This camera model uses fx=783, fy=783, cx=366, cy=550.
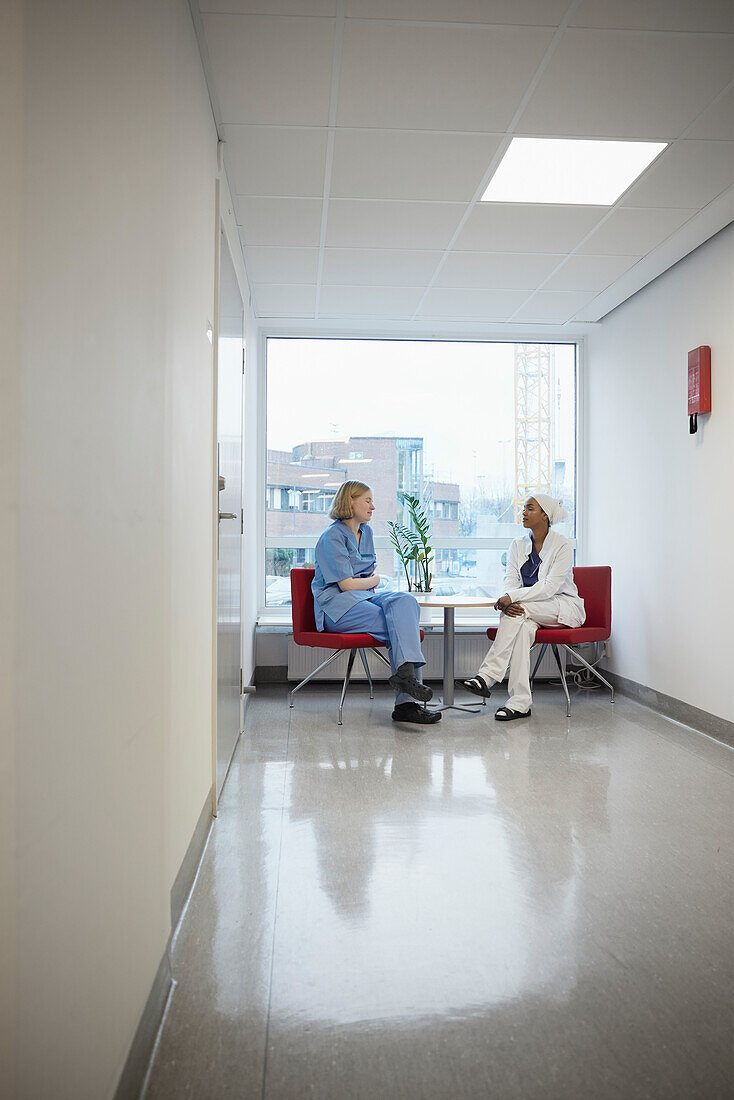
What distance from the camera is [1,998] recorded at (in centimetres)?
84

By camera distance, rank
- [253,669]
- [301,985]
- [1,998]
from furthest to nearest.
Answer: [253,669]
[301,985]
[1,998]

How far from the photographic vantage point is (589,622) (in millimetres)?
5137

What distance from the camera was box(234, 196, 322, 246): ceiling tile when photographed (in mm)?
3703

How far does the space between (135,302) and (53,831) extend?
0.99 m

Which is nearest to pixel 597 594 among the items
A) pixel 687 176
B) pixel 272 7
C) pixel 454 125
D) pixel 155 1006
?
pixel 687 176

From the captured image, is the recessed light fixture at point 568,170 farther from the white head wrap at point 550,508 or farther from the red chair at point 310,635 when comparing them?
the red chair at point 310,635

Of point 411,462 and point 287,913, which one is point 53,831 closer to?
point 287,913

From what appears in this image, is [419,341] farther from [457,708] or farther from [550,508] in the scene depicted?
[457,708]

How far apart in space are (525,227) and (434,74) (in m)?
1.41

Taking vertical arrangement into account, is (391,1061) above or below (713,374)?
below

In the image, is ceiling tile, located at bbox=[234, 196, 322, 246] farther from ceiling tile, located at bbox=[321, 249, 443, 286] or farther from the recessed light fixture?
the recessed light fixture

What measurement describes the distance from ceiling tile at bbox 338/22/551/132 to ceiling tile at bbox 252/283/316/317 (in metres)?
2.04

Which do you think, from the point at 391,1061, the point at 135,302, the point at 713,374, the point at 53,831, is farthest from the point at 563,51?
the point at 391,1061

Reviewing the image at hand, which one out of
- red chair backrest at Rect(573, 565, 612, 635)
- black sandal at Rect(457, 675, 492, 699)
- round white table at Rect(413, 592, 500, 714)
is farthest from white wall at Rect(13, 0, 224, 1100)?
red chair backrest at Rect(573, 565, 612, 635)
